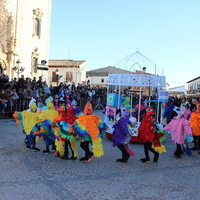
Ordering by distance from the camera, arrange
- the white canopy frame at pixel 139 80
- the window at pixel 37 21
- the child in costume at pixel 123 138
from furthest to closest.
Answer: the window at pixel 37 21 → the white canopy frame at pixel 139 80 → the child in costume at pixel 123 138

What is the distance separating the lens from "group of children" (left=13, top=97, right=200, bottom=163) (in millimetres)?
7156

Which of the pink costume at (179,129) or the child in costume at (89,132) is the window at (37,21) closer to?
the pink costume at (179,129)

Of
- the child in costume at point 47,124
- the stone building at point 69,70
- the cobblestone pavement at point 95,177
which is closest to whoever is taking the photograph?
the cobblestone pavement at point 95,177

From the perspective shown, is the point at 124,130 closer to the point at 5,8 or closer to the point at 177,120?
the point at 177,120

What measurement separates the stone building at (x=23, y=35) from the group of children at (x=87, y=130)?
18429 millimetres

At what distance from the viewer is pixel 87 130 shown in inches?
280

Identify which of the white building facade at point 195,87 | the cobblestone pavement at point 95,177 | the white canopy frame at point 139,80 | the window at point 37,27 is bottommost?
the cobblestone pavement at point 95,177

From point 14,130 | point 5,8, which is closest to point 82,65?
point 5,8

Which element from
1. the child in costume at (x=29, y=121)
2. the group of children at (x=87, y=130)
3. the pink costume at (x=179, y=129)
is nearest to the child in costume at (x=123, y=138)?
the group of children at (x=87, y=130)

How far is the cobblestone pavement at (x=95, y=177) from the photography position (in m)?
4.98

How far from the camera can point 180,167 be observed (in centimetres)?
720

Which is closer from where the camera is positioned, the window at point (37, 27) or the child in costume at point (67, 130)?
the child in costume at point (67, 130)

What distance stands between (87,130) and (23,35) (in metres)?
26.7

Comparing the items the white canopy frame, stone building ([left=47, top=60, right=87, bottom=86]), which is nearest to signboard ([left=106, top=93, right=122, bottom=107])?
the white canopy frame
